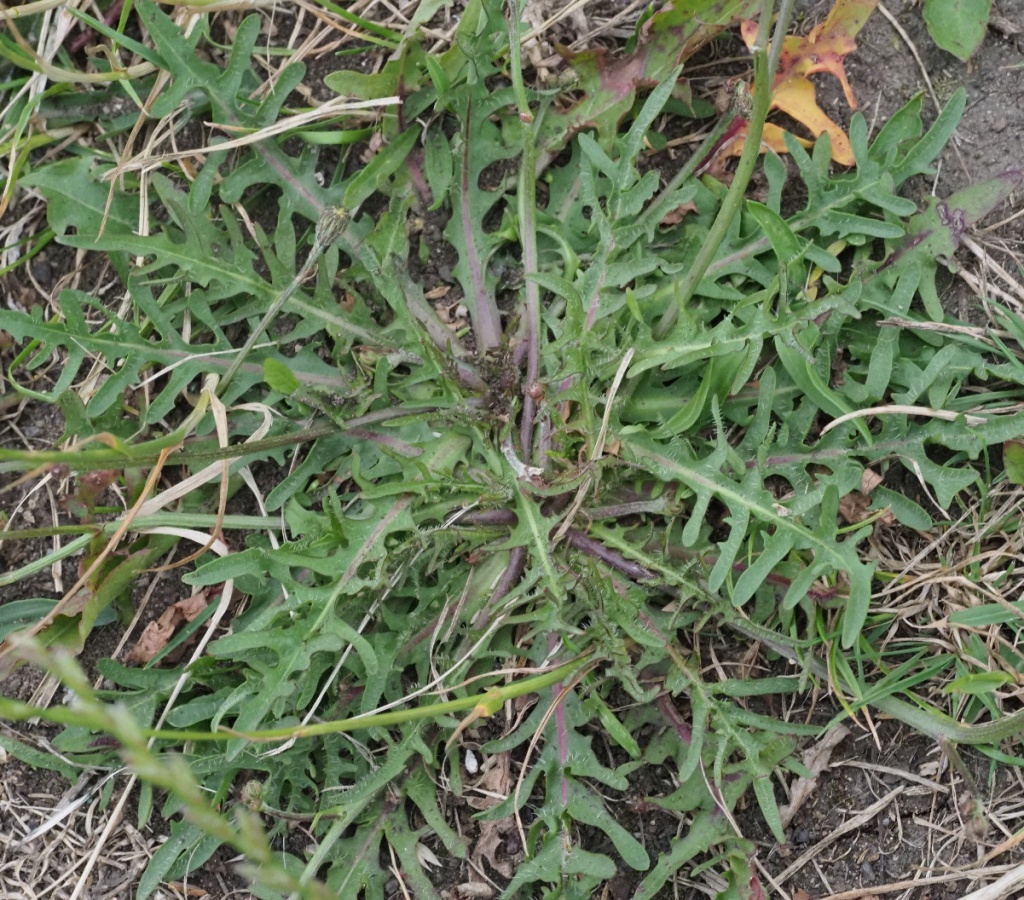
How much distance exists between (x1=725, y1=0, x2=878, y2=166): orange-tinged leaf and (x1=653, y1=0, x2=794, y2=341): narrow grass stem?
43 centimetres

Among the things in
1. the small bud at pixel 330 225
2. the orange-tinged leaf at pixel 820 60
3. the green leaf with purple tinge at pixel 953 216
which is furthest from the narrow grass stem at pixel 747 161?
the small bud at pixel 330 225

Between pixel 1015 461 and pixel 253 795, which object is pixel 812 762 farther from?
pixel 253 795

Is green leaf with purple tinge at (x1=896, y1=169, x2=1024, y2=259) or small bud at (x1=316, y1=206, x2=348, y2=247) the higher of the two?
small bud at (x1=316, y1=206, x2=348, y2=247)

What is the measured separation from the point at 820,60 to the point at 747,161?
0.78 m

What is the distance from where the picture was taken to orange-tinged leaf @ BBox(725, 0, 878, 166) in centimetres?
251

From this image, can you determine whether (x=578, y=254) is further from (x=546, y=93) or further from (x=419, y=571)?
(x=419, y=571)

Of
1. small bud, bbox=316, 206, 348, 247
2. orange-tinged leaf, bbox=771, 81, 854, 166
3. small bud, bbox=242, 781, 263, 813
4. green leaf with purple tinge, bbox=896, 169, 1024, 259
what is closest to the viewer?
small bud, bbox=316, 206, 348, 247

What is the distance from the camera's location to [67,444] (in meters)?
2.70

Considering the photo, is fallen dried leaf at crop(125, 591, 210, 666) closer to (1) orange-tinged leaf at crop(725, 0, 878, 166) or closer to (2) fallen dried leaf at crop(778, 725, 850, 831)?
(2) fallen dried leaf at crop(778, 725, 850, 831)

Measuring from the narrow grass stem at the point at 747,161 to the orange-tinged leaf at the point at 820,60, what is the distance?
43 cm

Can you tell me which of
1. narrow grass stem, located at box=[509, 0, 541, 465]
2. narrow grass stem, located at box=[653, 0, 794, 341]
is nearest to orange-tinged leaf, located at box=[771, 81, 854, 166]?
narrow grass stem, located at box=[653, 0, 794, 341]

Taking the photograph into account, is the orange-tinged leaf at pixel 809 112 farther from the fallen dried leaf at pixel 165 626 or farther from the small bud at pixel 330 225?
the fallen dried leaf at pixel 165 626

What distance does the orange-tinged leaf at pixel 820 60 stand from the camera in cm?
251

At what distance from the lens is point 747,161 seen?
1.95 meters
